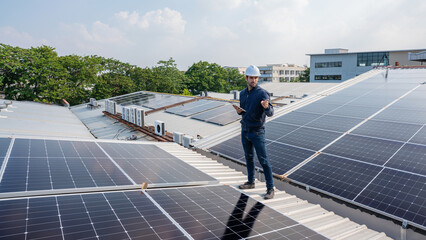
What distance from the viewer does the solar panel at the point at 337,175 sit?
621cm

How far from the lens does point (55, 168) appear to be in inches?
244

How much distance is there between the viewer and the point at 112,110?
2589 cm

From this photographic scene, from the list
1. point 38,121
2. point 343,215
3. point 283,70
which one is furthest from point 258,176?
point 283,70

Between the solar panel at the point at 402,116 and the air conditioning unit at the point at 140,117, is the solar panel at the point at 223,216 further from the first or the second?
the air conditioning unit at the point at 140,117

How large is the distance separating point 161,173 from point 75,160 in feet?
7.70

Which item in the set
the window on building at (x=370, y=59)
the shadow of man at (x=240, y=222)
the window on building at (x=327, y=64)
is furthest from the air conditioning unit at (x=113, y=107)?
the window on building at (x=327, y=64)

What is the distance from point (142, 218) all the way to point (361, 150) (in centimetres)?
651

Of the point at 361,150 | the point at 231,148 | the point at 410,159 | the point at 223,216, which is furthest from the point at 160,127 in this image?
the point at 410,159

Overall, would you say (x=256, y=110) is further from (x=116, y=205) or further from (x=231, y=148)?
(x=231, y=148)

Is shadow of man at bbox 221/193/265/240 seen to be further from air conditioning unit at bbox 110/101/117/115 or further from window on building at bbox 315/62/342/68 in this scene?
window on building at bbox 315/62/342/68

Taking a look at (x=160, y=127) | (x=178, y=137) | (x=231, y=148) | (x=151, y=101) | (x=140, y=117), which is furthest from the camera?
(x=151, y=101)

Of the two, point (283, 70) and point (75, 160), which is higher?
point (283, 70)

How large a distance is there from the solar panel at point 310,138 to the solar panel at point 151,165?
141 inches

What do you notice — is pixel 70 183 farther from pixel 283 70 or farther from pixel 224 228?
pixel 283 70
